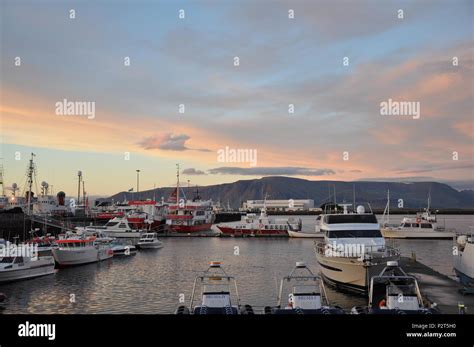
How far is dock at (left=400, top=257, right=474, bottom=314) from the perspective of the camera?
55.6 feet

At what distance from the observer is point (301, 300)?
14.3 m

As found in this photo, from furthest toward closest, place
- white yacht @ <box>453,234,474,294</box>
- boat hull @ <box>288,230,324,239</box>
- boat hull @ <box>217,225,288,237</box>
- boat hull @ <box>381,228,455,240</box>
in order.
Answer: boat hull @ <box>217,225,288,237</box>
boat hull @ <box>288,230,324,239</box>
boat hull @ <box>381,228,455,240</box>
white yacht @ <box>453,234,474,294</box>

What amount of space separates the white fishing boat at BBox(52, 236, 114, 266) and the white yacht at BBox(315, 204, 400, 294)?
24.5 metres

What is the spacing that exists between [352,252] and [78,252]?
27991 millimetres

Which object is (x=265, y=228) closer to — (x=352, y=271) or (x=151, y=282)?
(x=151, y=282)

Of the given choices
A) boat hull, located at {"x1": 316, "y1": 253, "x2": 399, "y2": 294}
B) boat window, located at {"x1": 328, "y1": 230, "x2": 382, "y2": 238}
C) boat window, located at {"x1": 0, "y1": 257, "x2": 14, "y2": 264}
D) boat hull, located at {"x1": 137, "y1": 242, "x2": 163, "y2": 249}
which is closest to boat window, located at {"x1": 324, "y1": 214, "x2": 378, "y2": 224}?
boat window, located at {"x1": 328, "y1": 230, "x2": 382, "y2": 238}

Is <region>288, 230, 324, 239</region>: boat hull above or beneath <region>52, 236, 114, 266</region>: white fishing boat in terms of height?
beneath

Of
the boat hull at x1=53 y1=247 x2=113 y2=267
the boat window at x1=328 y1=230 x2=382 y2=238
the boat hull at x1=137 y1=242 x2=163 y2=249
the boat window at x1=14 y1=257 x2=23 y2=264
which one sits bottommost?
the boat hull at x1=137 y1=242 x2=163 y2=249

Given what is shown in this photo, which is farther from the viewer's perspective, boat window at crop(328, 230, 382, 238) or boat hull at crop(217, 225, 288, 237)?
→ boat hull at crop(217, 225, 288, 237)

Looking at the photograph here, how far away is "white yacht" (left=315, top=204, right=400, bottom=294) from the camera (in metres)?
25.7

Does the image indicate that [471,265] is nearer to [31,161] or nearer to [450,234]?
[450,234]

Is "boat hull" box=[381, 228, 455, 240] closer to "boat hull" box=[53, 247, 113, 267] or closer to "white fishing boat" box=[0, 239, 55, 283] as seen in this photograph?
"boat hull" box=[53, 247, 113, 267]

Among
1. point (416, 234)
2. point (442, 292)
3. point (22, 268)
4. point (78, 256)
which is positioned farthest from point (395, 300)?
point (416, 234)

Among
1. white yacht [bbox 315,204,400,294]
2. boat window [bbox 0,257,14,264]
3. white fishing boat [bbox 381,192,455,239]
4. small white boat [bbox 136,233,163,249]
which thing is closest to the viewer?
white yacht [bbox 315,204,400,294]
